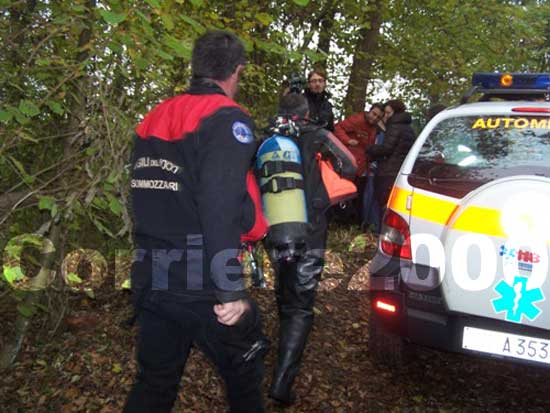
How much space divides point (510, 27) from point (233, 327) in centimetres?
1125

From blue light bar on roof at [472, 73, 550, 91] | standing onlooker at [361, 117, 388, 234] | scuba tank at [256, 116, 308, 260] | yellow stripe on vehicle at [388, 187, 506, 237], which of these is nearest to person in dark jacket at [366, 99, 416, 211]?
standing onlooker at [361, 117, 388, 234]

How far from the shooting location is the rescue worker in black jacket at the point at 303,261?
3.30m

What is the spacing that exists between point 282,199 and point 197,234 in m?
0.67

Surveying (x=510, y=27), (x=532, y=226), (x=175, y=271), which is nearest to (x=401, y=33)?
(x=510, y=27)

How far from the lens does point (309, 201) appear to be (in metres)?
3.29

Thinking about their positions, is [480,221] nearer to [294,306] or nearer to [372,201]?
[294,306]

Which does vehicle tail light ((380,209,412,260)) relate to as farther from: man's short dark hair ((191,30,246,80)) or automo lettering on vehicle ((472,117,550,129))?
man's short dark hair ((191,30,246,80))

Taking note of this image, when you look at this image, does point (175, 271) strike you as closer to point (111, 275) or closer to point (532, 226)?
point (532, 226)

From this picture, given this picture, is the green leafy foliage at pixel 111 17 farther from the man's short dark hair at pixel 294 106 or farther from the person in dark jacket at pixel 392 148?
the person in dark jacket at pixel 392 148

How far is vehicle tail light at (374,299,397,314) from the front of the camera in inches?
142

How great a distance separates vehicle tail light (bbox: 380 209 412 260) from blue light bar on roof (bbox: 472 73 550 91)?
64.5 inches

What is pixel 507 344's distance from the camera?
328 cm

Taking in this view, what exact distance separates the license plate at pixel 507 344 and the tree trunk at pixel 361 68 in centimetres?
786

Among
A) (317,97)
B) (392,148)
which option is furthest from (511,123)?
(317,97)
